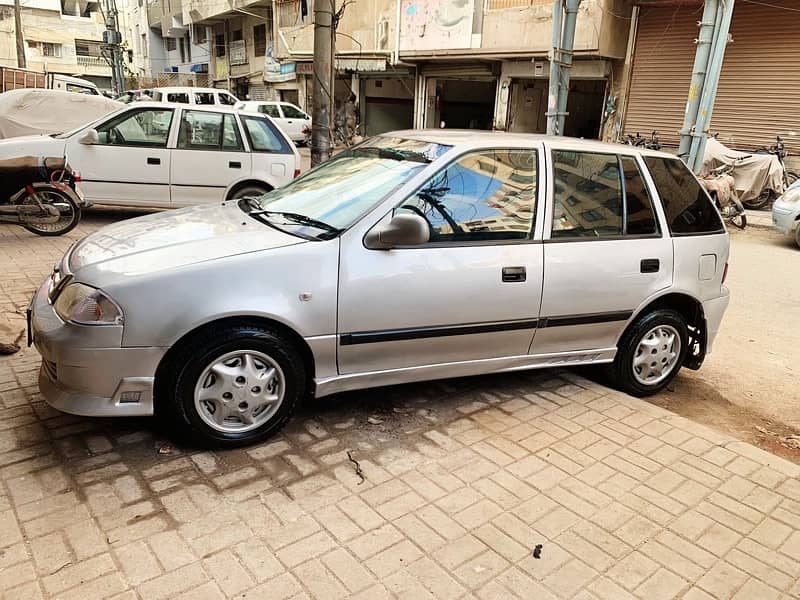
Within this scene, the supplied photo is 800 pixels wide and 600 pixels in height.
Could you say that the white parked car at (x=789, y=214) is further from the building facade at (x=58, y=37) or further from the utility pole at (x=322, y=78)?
the building facade at (x=58, y=37)

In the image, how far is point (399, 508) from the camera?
9.57 feet

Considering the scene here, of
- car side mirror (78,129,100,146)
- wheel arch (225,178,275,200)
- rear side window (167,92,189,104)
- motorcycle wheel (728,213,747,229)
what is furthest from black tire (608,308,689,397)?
rear side window (167,92,189,104)

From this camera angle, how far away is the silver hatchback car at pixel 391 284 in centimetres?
301

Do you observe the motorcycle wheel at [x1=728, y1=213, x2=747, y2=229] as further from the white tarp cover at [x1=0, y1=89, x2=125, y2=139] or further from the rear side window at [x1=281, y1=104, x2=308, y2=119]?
the rear side window at [x1=281, y1=104, x2=308, y2=119]

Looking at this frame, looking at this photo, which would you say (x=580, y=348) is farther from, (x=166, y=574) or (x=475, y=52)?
(x=475, y=52)

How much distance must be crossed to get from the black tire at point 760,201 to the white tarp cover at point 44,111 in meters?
13.2

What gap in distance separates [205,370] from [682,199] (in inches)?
131

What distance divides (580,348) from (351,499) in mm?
1933

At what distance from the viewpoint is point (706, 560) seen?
2.71m

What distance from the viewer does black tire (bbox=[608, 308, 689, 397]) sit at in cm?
423

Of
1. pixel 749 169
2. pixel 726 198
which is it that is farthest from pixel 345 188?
pixel 749 169

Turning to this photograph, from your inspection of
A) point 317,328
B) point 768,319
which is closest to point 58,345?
point 317,328

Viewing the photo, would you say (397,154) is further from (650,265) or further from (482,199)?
(650,265)

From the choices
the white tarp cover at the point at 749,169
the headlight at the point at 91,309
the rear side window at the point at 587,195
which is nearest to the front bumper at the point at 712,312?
the rear side window at the point at 587,195
